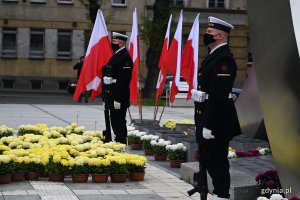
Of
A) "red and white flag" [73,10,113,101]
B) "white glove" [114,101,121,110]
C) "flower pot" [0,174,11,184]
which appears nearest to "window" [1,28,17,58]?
"red and white flag" [73,10,113,101]

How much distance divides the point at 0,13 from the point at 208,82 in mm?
39042

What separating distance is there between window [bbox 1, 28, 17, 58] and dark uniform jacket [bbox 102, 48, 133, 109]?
33.9 m

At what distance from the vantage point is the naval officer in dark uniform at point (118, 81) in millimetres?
12438

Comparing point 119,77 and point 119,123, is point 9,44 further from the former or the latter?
point 119,77

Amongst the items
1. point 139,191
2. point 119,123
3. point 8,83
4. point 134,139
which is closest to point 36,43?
point 8,83

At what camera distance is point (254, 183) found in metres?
8.43

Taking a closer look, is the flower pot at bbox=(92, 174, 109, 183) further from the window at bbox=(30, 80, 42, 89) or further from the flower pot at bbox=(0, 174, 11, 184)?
the window at bbox=(30, 80, 42, 89)

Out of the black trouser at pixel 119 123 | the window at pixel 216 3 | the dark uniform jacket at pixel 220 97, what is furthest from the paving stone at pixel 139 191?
the window at pixel 216 3

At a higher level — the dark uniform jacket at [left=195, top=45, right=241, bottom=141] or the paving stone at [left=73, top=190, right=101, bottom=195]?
the dark uniform jacket at [left=195, top=45, right=241, bottom=141]

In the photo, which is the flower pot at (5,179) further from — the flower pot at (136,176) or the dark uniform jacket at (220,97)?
the dark uniform jacket at (220,97)

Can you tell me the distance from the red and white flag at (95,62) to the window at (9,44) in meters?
31.6

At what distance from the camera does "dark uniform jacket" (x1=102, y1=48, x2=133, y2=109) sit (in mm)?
12422

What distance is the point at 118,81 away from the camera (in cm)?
1252

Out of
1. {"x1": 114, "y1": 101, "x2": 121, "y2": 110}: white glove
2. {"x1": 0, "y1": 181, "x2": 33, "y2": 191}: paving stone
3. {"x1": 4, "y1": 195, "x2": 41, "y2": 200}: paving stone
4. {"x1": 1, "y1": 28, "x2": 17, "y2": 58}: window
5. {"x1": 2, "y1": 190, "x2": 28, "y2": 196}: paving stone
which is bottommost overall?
{"x1": 0, "y1": 181, "x2": 33, "y2": 191}: paving stone
